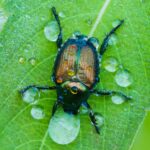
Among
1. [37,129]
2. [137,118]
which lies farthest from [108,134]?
[37,129]

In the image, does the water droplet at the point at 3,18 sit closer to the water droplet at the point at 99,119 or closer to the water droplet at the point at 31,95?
the water droplet at the point at 31,95

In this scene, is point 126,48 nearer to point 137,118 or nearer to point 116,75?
point 116,75

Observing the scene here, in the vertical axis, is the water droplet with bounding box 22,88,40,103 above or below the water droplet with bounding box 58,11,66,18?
below

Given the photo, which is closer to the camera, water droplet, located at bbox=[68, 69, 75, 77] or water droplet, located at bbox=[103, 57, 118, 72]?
water droplet, located at bbox=[103, 57, 118, 72]

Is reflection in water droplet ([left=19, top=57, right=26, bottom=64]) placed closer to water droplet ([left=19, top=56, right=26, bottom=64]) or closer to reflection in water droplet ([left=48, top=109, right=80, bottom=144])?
water droplet ([left=19, top=56, right=26, bottom=64])

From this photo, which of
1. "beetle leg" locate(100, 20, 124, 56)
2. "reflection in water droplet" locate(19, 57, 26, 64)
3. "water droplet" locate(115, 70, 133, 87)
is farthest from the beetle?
"reflection in water droplet" locate(19, 57, 26, 64)

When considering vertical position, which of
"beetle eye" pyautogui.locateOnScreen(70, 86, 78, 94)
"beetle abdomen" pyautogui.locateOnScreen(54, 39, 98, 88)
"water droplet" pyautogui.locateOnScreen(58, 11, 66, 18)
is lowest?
"beetle eye" pyautogui.locateOnScreen(70, 86, 78, 94)
